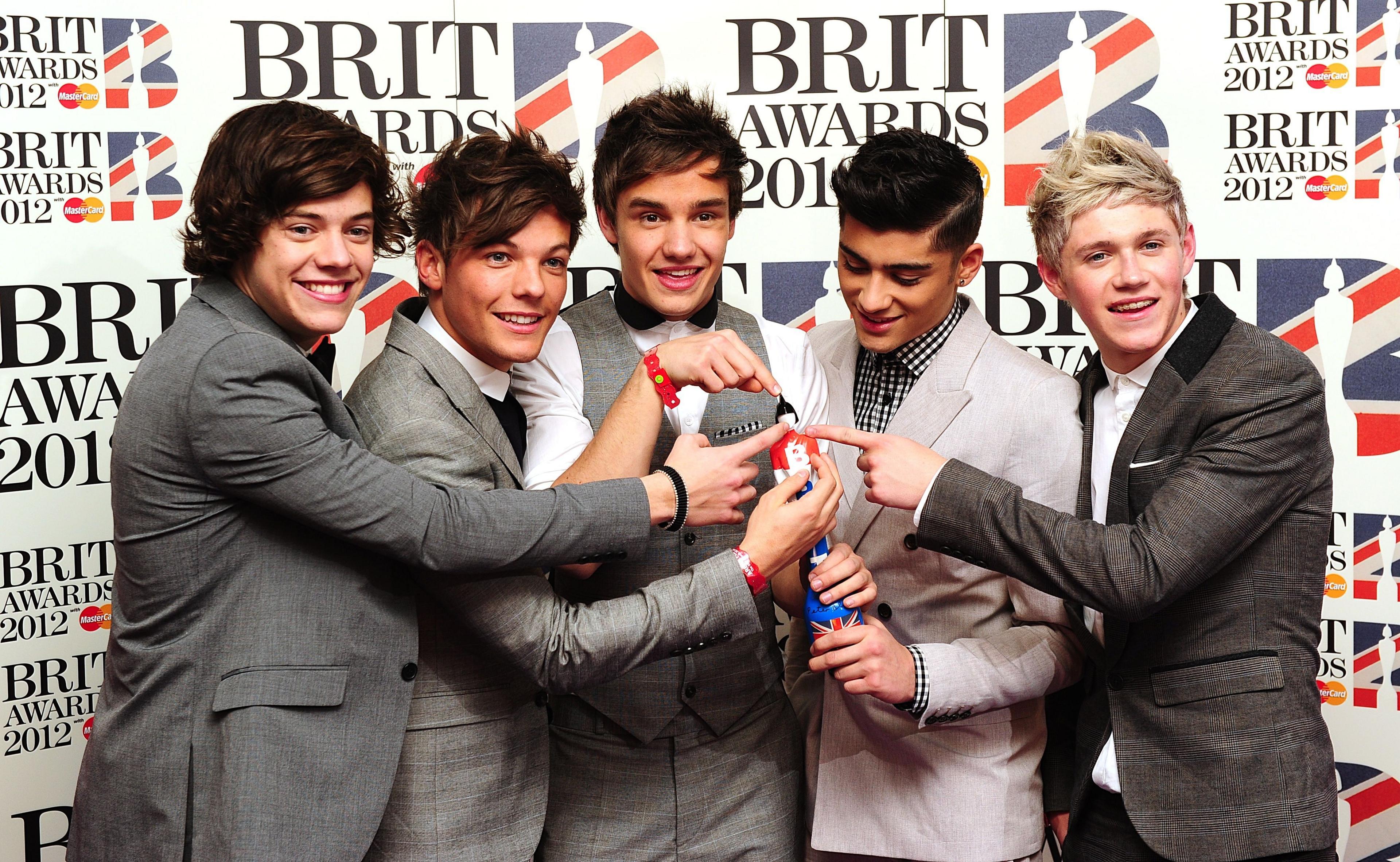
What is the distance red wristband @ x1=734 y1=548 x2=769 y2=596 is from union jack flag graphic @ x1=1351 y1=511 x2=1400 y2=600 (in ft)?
6.71

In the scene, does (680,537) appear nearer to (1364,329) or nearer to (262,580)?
(262,580)

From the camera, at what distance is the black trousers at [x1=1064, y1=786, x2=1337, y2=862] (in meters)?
1.81

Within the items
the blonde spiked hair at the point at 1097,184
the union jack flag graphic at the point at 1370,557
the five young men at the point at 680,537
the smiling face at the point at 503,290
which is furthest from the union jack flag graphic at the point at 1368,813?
the smiling face at the point at 503,290

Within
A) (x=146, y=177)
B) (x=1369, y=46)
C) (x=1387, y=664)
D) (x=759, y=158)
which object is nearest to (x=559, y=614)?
(x=759, y=158)

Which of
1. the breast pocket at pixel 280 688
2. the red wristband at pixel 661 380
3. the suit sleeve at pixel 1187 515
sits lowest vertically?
the breast pocket at pixel 280 688

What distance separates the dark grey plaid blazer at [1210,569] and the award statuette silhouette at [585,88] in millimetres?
1651

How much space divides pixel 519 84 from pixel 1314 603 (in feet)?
7.34

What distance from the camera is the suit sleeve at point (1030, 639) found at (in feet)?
6.33

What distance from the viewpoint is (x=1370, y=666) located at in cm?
308

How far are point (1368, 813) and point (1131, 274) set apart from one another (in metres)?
2.09

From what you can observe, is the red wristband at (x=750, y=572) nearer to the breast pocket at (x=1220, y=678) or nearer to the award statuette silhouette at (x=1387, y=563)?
the breast pocket at (x=1220, y=678)

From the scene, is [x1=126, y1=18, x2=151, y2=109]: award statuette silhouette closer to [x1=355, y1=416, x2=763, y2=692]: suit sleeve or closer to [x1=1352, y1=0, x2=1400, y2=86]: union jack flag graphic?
[x1=355, y1=416, x2=763, y2=692]: suit sleeve

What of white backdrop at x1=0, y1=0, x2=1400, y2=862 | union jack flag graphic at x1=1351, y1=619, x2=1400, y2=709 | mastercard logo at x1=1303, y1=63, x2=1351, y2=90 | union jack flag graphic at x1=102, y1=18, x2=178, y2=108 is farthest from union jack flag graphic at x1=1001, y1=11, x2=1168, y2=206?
union jack flag graphic at x1=102, y1=18, x2=178, y2=108

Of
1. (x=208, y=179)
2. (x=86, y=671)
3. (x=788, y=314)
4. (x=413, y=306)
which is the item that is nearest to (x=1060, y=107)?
(x=788, y=314)
